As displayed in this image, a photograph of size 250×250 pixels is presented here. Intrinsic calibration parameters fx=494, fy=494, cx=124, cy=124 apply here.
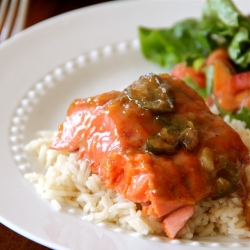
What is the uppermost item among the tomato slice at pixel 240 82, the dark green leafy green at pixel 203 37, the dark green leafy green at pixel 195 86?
the dark green leafy green at pixel 203 37

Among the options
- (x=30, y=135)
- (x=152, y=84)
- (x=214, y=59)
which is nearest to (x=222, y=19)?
(x=214, y=59)

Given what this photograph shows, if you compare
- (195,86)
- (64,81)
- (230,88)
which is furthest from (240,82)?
(64,81)

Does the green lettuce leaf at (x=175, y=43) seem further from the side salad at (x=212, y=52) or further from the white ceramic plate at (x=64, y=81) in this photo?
the white ceramic plate at (x=64, y=81)

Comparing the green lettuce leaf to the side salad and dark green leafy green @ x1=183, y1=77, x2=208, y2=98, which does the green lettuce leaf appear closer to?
the side salad

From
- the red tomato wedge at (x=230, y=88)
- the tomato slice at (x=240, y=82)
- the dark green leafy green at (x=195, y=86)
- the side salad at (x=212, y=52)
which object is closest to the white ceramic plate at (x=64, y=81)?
the side salad at (x=212, y=52)

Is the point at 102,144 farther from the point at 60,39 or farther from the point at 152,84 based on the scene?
the point at 60,39

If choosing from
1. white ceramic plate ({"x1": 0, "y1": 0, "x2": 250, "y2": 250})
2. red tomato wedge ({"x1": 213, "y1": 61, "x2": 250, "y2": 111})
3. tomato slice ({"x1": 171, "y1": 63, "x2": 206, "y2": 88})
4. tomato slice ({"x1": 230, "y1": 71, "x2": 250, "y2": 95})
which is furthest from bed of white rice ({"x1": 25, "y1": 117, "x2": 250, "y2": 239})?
tomato slice ({"x1": 171, "y1": 63, "x2": 206, "y2": 88})
